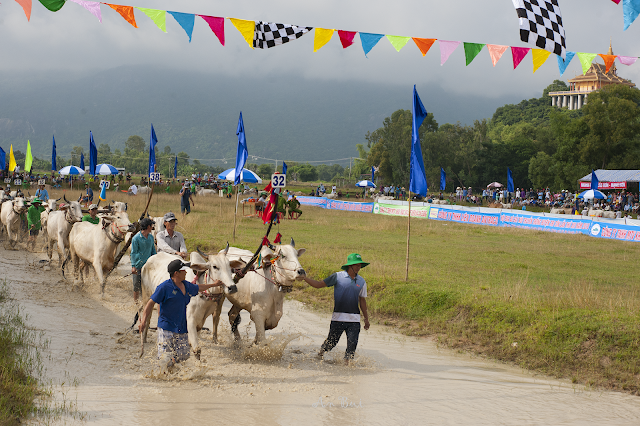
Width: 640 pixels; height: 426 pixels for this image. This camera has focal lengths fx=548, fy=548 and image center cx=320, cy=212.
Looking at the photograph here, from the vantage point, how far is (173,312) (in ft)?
22.8

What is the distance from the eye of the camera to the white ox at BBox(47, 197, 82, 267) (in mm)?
13938

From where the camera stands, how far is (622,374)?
8.30m

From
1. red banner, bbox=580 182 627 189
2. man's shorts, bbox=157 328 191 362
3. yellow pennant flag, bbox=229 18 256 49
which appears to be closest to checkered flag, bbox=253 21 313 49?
yellow pennant flag, bbox=229 18 256 49

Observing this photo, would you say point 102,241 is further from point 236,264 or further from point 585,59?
point 585,59

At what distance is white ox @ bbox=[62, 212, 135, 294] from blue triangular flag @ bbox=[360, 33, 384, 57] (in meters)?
6.59

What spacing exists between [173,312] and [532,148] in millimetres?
69050

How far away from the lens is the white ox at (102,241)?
11.6 m

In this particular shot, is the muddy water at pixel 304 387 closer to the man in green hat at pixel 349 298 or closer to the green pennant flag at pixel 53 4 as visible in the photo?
the man in green hat at pixel 349 298

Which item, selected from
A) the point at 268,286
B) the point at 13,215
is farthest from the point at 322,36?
the point at 13,215

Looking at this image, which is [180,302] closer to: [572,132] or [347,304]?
[347,304]

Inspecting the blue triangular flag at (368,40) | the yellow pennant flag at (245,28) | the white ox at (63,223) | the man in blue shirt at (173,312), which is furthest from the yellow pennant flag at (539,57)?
the white ox at (63,223)

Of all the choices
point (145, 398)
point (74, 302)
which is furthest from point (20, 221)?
point (145, 398)

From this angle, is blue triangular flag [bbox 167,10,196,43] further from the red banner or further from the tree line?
the tree line

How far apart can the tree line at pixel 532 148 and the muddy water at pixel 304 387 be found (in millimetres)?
45984
